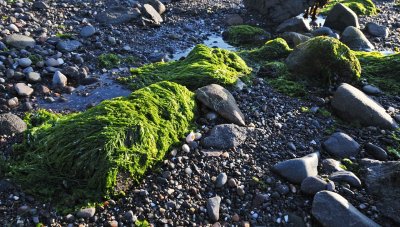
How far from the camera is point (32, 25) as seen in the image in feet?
30.3

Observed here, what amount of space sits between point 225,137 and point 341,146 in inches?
67.6

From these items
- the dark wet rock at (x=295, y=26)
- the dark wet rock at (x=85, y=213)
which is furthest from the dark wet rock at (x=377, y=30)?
the dark wet rock at (x=85, y=213)

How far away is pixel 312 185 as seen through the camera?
15.2ft

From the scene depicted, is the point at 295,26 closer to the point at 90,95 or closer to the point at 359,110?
the point at 359,110

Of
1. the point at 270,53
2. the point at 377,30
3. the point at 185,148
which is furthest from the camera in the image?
the point at 377,30

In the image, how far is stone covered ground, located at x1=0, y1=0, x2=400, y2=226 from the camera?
4.27 metres

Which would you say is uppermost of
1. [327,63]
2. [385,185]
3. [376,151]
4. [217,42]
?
[327,63]

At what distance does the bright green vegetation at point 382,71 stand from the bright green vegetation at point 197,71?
2.56 meters

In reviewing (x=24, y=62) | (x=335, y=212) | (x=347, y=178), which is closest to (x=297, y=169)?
(x=347, y=178)

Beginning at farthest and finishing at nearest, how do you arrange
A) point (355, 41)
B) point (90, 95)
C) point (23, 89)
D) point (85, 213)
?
point (355, 41) < point (90, 95) < point (23, 89) < point (85, 213)

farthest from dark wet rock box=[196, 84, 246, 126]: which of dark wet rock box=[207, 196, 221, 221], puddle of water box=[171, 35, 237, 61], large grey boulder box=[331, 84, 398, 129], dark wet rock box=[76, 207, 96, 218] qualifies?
puddle of water box=[171, 35, 237, 61]

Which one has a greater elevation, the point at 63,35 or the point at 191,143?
the point at 191,143

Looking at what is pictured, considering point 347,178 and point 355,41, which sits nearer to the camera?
point 347,178

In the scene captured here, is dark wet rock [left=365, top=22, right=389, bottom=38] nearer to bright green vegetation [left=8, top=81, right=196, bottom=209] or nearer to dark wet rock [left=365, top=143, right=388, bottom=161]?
dark wet rock [left=365, top=143, right=388, bottom=161]
